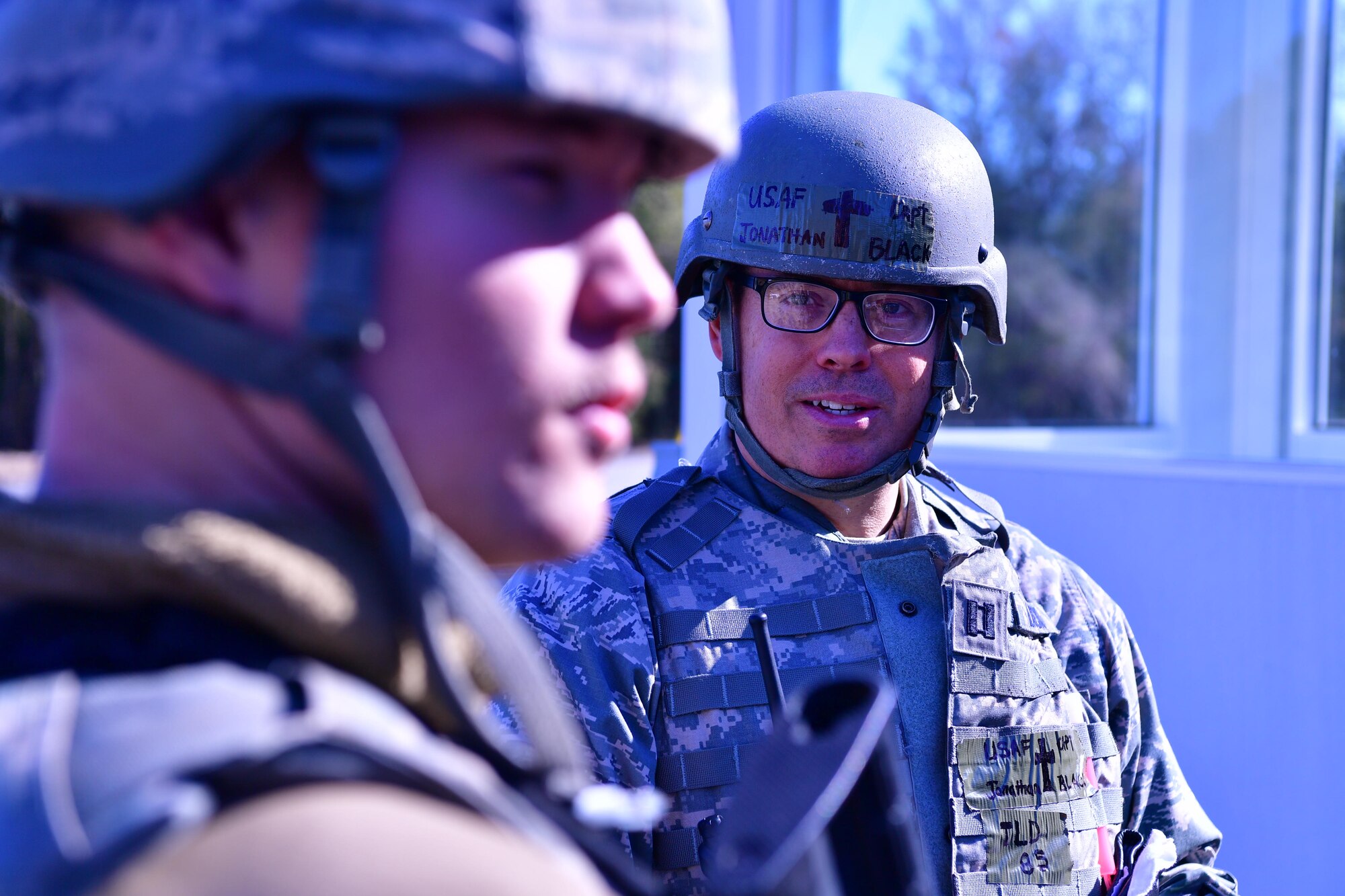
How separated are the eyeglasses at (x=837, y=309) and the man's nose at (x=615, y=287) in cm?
169

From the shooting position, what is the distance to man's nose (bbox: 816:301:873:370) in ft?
8.48

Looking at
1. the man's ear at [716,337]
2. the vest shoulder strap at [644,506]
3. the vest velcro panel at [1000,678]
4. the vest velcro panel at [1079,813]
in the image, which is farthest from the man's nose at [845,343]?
the vest velcro panel at [1079,813]

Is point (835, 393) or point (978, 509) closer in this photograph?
point (835, 393)

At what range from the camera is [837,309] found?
2611mm

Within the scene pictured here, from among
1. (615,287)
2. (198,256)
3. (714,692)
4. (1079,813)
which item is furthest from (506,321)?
(1079,813)

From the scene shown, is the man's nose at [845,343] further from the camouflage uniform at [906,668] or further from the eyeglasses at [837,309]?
the camouflage uniform at [906,668]

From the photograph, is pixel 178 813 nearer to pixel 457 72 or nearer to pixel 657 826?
pixel 457 72

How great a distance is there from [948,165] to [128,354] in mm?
2217

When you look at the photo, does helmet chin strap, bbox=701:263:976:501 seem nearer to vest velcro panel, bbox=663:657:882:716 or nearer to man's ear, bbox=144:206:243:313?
vest velcro panel, bbox=663:657:882:716

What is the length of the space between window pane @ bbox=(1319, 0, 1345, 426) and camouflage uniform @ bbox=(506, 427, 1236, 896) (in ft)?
7.30

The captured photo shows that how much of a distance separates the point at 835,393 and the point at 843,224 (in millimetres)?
362

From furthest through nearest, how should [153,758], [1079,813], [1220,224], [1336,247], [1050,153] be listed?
1. [1050,153]
2. [1220,224]
3. [1336,247]
4. [1079,813]
5. [153,758]

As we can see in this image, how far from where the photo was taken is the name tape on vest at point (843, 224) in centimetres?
258

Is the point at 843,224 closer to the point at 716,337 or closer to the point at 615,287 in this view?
the point at 716,337
